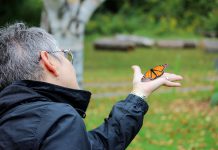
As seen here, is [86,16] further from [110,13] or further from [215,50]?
[110,13]

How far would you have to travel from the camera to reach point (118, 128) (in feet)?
7.11

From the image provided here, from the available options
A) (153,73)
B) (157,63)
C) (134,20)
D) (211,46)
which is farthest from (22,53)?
(134,20)

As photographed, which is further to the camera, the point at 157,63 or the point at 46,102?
the point at 157,63

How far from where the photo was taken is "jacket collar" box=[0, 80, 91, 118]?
197 cm

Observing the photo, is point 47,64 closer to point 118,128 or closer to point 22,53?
point 22,53

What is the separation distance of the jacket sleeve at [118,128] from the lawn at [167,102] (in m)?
3.91

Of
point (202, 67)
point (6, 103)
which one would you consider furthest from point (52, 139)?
point (202, 67)

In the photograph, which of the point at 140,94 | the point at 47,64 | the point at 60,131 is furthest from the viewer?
the point at 140,94

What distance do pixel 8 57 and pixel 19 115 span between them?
31 centimetres

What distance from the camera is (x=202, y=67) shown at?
18266 millimetres

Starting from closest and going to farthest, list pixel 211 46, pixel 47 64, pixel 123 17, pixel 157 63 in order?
1. pixel 47 64
2. pixel 157 63
3. pixel 211 46
4. pixel 123 17

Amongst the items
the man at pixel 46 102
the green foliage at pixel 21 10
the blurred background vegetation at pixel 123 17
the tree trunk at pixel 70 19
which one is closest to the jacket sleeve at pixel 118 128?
the man at pixel 46 102

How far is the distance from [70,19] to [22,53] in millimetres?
6295

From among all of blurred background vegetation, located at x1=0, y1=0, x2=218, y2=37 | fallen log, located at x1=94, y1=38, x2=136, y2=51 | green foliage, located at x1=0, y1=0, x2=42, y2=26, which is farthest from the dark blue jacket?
green foliage, located at x1=0, y1=0, x2=42, y2=26
